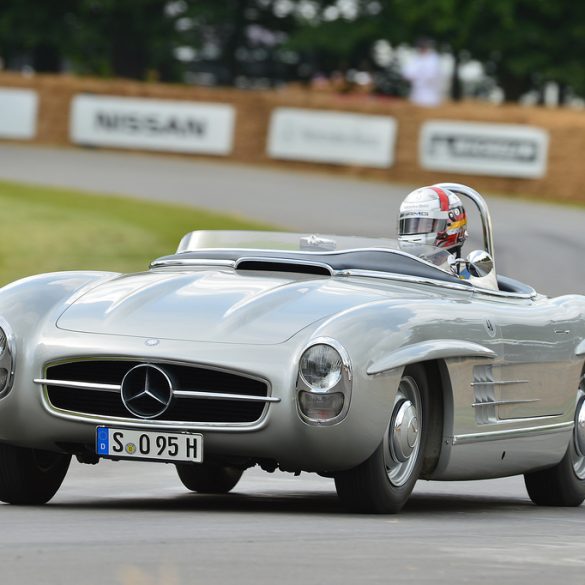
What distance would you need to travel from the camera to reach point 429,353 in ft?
23.0

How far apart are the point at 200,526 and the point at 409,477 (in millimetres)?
1159

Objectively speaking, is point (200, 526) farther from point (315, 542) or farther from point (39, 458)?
point (39, 458)

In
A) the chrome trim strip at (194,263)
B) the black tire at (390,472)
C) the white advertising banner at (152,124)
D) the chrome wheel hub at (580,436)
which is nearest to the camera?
the black tire at (390,472)

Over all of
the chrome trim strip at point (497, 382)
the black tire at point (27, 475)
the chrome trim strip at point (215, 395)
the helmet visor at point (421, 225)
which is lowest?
the black tire at point (27, 475)

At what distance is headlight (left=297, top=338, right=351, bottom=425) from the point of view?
6.61 m

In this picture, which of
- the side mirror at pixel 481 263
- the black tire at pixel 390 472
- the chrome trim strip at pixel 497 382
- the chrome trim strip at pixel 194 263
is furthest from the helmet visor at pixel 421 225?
the black tire at pixel 390 472

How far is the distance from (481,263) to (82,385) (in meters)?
2.64

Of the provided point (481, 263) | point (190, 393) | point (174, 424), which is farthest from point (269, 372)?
point (481, 263)

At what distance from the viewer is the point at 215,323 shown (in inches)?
267

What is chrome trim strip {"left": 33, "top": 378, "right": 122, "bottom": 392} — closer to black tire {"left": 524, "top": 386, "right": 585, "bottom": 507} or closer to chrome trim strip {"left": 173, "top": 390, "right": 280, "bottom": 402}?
chrome trim strip {"left": 173, "top": 390, "right": 280, "bottom": 402}

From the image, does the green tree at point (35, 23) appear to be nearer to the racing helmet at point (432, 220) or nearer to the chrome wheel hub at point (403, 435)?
the racing helmet at point (432, 220)

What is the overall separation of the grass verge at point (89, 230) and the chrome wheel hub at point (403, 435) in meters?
10.4

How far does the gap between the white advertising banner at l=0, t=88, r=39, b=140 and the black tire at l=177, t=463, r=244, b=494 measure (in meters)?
25.9

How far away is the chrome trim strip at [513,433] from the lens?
7.43 metres
